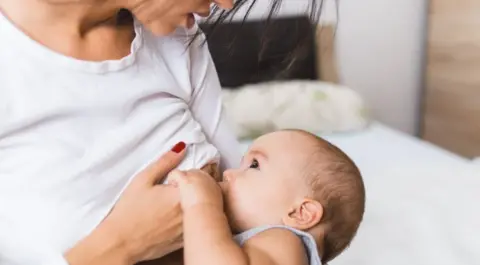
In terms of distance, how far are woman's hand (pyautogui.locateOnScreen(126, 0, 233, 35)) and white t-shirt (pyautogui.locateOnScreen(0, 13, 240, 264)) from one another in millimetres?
53

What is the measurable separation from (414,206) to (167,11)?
111 cm

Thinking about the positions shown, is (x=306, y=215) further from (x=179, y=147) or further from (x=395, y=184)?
(x=395, y=184)

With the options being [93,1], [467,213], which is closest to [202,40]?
[93,1]

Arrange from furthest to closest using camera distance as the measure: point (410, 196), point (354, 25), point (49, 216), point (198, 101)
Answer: point (354, 25), point (410, 196), point (198, 101), point (49, 216)

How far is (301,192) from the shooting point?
1010 millimetres

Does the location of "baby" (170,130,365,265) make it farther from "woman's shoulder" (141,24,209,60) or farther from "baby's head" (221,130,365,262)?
"woman's shoulder" (141,24,209,60)

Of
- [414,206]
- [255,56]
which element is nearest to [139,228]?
[414,206]

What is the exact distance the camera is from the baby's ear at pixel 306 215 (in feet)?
3.26

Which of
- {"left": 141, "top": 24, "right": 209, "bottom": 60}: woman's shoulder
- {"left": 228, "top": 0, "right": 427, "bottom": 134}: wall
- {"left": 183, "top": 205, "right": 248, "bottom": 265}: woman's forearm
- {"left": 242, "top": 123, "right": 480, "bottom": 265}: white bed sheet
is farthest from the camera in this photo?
{"left": 228, "top": 0, "right": 427, "bottom": 134}: wall

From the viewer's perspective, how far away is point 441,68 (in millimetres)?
3076

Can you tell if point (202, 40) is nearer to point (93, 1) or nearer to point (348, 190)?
point (93, 1)

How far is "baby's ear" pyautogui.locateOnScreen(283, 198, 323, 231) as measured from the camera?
99 cm

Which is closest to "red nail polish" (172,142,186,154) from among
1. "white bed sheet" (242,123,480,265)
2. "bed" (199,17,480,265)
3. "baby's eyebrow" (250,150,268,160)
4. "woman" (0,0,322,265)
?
"woman" (0,0,322,265)

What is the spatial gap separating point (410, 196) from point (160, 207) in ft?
3.83
